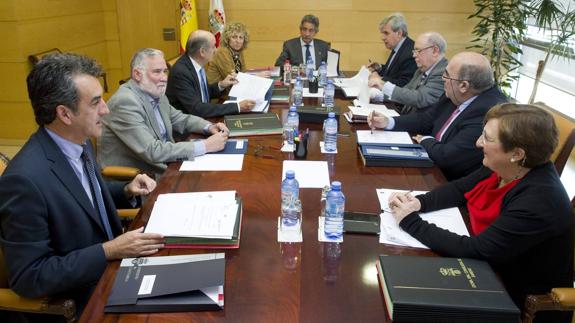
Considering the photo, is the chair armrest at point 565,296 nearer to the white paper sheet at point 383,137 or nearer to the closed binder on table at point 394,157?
the closed binder on table at point 394,157

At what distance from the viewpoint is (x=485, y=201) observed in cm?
162

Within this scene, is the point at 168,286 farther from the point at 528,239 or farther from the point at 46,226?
the point at 528,239

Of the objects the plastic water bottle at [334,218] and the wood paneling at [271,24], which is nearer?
the plastic water bottle at [334,218]

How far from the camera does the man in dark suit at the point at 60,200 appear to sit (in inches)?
51.0

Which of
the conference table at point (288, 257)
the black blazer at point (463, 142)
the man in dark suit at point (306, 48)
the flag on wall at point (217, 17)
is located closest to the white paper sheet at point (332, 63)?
the man in dark suit at point (306, 48)

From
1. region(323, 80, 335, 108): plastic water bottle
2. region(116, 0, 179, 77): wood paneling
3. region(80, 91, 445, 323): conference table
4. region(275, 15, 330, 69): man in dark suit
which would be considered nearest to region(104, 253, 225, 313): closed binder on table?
region(80, 91, 445, 323): conference table

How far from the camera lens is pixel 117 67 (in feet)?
19.8

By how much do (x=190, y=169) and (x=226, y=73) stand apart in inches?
86.8

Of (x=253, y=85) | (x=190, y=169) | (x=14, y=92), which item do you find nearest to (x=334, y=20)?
(x=253, y=85)

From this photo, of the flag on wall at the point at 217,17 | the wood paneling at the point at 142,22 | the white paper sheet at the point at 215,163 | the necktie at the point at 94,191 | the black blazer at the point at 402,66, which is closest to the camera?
the necktie at the point at 94,191

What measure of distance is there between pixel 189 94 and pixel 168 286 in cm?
209

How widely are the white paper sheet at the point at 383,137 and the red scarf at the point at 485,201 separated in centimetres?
77

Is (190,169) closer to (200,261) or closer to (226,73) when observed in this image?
(200,261)

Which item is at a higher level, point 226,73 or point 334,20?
point 334,20
